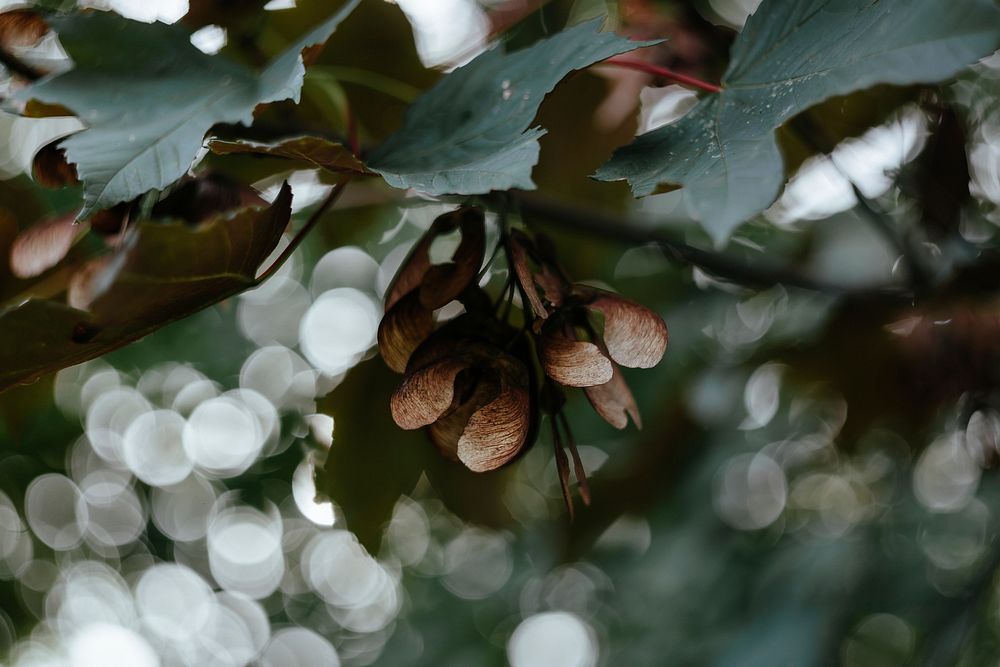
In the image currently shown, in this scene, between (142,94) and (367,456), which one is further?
(367,456)

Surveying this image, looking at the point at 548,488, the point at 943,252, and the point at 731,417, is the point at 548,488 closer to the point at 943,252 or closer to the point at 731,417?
the point at 731,417

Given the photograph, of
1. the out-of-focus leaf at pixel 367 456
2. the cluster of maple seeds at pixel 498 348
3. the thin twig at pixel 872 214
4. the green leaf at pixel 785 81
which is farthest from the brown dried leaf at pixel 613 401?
the thin twig at pixel 872 214

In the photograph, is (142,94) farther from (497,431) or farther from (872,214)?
(872,214)

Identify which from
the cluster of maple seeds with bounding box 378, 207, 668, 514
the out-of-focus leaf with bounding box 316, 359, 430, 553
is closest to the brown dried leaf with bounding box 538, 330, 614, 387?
the cluster of maple seeds with bounding box 378, 207, 668, 514

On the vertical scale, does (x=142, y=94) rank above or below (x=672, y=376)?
above

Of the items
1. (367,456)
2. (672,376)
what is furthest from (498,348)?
(672,376)

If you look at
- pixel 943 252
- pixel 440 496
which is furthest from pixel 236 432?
pixel 943 252
